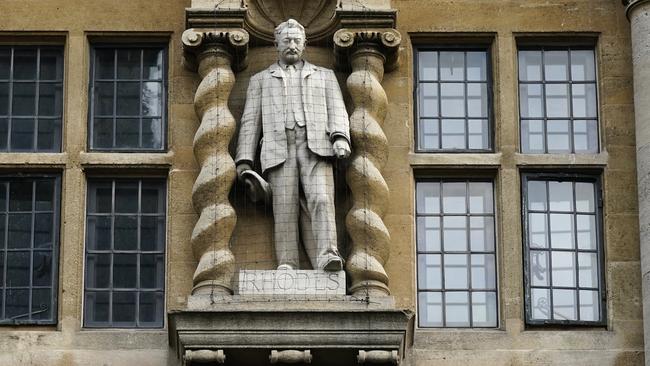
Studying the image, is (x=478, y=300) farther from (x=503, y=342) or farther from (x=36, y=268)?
(x=36, y=268)

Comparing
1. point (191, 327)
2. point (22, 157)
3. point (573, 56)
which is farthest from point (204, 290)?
point (573, 56)

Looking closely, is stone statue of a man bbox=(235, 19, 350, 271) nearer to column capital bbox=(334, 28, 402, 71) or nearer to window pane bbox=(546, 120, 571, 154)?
column capital bbox=(334, 28, 402, 71)

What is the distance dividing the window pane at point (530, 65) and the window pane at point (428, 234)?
1783mm

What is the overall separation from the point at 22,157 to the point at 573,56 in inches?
222

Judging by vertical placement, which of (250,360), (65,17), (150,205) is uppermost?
(65,17)

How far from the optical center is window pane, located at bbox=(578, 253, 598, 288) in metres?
26.5

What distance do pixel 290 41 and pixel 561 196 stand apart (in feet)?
10.2

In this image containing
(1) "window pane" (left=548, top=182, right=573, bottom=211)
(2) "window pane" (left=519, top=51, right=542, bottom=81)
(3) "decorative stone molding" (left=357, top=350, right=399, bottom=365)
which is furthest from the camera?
(2) "window pane" (left=519, top=51, right=542, bottom=81)

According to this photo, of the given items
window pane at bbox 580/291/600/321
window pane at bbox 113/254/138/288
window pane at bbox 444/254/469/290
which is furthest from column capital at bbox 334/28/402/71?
window pane at bbox 580/291/600/321

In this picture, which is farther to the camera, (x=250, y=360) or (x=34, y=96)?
(x=34, y=96)

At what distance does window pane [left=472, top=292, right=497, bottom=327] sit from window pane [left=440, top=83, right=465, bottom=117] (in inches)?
76.3

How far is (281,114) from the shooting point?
86.8 feet

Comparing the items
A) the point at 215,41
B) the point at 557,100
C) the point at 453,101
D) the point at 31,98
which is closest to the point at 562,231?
the point at 557,100

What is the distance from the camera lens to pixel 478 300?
86.6 feet
